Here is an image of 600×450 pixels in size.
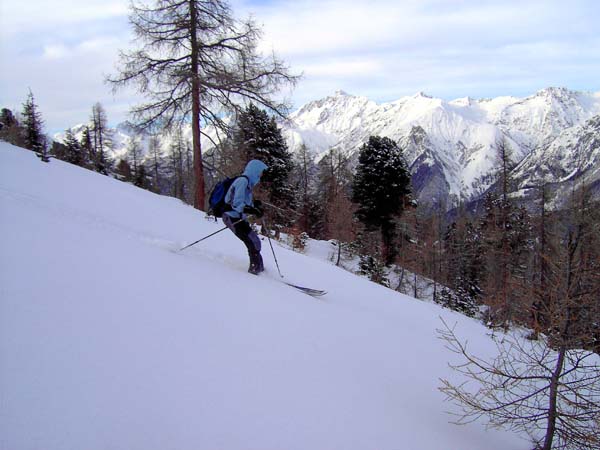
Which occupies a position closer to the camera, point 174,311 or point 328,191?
point 174,311

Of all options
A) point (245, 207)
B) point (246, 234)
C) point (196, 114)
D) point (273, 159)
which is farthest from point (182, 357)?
point (273, 159)

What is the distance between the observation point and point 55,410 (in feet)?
6.11

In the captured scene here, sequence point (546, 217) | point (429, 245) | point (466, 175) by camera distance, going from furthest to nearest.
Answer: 1. point (466, 175)
2. point (429, 245)
3. point (546, 217)

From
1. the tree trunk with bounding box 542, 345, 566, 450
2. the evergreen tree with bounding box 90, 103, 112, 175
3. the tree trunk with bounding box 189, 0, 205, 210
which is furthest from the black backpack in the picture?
the evergreen tree with bounding box 90, 103, 112, 175

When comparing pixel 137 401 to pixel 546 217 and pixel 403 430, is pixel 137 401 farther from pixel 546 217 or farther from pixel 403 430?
pixel 546 217

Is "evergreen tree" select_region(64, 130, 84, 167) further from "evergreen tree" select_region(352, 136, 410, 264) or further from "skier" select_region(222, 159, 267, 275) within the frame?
"skier" select_region(222, 159, 267, 275)

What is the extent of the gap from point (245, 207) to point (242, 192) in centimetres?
28

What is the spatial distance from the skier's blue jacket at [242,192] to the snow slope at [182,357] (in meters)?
0.97

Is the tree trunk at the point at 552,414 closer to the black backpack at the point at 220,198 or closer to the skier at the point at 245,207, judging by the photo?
the skier at the point at 245,207

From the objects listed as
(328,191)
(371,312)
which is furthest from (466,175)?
(371,312)

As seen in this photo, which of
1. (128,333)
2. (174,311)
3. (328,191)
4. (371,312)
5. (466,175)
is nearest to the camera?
(128,333)

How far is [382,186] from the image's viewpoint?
2692 centimetres

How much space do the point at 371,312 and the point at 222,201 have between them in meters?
3.20

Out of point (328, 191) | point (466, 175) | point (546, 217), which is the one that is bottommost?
point (546, 217)
